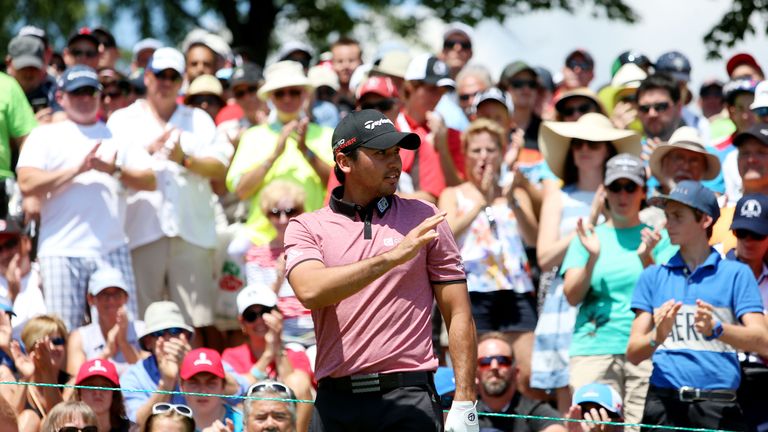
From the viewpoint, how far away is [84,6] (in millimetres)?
26219

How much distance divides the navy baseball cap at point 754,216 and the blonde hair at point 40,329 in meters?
4.40

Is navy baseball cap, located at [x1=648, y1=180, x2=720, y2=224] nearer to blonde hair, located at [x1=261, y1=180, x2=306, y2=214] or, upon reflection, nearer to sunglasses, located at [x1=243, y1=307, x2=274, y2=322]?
sunglasses, located at [x1=243, y1=307, x2=274, y2=322]

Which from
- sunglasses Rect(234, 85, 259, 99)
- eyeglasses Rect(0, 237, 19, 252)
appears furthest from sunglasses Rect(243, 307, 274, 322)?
sunglasses Rect(234, 85, 259, 99)

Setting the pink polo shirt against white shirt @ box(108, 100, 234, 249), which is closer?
the pink polo shirt

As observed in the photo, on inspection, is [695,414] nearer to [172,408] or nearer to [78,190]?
[172,408]

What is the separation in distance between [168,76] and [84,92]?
813 mm

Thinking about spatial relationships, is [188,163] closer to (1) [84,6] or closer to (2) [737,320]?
(2) [737,320]

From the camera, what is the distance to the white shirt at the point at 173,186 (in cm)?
1072

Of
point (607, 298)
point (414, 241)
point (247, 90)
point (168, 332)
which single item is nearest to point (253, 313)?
point (168, 332)

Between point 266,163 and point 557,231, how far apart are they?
2327mm

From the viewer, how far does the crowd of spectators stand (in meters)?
8.10

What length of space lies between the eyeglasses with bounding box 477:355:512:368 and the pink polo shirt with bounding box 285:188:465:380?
2.80 m

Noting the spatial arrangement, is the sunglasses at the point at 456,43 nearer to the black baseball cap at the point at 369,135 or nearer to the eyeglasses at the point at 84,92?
the eyeglasses at the point at 84,92

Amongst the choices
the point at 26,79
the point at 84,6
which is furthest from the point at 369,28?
the point at 26,79
